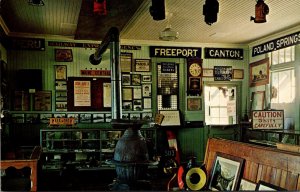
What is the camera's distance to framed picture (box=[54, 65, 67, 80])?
25.9ft

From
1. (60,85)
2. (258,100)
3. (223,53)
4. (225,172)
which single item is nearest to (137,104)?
(60,85)

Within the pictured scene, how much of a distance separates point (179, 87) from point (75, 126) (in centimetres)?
297

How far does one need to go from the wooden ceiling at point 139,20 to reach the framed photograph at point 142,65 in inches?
22.6

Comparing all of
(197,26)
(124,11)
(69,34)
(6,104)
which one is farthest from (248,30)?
(6,104)

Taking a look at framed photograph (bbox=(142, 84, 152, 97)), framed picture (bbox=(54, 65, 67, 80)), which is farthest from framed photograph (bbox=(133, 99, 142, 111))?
framed picture (bbox=(54, 65, 67, 80))

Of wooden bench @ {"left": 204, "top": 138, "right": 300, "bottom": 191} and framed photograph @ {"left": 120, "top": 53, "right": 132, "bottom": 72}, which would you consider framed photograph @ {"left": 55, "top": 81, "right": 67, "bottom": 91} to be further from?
wooden bench @ {"left": 204, "top": 138, "right": 300, "bottom": 191}

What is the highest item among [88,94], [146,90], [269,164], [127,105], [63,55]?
[63,55]

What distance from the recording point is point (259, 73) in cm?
849

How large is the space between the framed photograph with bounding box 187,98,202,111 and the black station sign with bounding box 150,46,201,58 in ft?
4.04

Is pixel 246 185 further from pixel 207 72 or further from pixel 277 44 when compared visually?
pixel 207 72

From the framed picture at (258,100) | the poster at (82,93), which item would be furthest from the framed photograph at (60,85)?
the framed picture at (258,100)

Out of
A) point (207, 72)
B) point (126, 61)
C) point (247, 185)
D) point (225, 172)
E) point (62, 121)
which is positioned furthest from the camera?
point (207, 72)

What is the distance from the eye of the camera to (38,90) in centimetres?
775

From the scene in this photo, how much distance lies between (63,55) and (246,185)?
6.18 m
